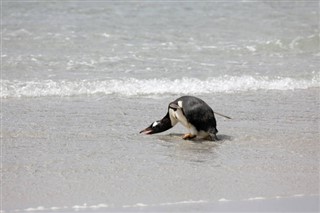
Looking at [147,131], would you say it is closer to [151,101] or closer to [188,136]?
[188,136]

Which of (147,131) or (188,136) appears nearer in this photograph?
(188,136)

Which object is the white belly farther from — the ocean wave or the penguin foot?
the ocean wave

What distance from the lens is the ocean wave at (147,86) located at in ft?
26.8

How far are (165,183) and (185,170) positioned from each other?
0.36m

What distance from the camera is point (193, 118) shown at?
20.9ft

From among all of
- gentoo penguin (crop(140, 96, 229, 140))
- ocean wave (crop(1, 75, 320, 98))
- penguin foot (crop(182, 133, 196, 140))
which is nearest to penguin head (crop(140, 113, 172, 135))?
gentoo penguin (crop(140, 96, 229, 140))

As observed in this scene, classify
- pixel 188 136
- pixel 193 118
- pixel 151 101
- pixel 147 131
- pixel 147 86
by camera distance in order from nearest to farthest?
→ 1. pixel 193 118
2. pixel 188 136
3. pixel 147 131
4. pixel 151 101
5. pixel 147 86

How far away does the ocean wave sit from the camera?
8.18m

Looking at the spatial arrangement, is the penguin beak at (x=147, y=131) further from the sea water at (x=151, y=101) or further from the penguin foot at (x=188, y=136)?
the penguin foot at (x=188, y=136)

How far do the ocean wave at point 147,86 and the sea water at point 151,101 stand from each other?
0.08 feet

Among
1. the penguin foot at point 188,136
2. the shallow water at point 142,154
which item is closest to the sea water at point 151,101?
the shallow water at point 142,154

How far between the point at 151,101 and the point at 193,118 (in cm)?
161

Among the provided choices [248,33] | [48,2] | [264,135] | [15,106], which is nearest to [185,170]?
[264,135]

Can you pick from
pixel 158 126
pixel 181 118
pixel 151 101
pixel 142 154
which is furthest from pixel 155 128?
pixel 151 101
